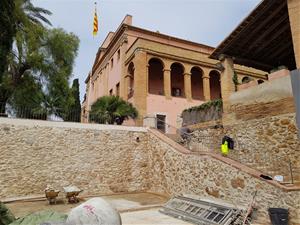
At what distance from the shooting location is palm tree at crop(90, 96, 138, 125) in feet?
43.4

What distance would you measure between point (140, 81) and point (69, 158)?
863cm

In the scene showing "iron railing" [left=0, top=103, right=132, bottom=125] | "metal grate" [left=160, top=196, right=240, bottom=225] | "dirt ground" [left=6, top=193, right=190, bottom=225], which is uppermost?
"iron railing" [left=0, top=103, right=132, bottom=125]

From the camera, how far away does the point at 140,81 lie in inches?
685

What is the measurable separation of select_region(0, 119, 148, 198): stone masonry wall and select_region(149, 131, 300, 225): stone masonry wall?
109 cm

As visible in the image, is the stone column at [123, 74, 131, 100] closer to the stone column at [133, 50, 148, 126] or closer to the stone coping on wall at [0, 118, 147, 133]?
the stone column at [133, 50, 148, 126]

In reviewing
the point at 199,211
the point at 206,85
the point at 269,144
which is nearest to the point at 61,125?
the point at 199,211

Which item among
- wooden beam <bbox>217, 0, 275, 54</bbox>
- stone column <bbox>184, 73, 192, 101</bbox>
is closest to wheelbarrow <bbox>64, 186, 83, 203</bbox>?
wooden beam <bbox>217, 0, 275, 54</bbox>

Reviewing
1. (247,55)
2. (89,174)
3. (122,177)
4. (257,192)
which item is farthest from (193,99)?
(257,192)

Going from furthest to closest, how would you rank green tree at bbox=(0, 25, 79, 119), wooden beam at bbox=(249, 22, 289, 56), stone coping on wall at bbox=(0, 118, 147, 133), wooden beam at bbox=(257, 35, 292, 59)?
green tree at bbox=(0, 25, 79, 119) → wooden beam at bbox=(257, 35, 292, 59) → wooden beam at bbox=(249, 22, 289, 56) → stone coping on wall at bbox=(0, 118, 147, 133)

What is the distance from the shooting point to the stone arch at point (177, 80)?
20.4m

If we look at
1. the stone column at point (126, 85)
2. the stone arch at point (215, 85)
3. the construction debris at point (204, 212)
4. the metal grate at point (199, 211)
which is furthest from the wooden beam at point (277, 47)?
the stone column at point (126, 85)

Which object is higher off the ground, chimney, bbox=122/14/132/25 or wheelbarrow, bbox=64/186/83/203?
chimney, bbox=122/14/132/25

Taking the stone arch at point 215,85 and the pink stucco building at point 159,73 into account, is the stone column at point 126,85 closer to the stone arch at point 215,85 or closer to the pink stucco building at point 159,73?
the pink stucco building at point 159,73

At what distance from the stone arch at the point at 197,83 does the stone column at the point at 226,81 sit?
31.0 ft
